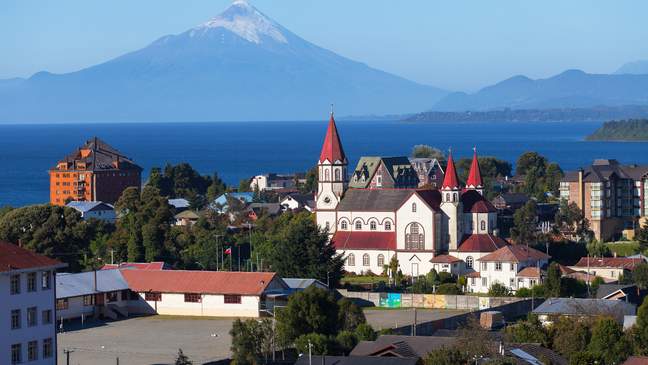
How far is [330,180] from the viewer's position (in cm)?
7000

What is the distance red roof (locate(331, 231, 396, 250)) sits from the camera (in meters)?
66.2

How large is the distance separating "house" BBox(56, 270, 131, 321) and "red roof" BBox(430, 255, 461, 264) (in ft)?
54.9

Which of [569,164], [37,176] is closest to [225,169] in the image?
[37,176]

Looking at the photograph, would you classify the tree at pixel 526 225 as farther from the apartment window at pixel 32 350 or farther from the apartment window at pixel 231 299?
the apartment window at pixel 32 350

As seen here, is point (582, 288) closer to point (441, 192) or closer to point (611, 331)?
point (441, 192)

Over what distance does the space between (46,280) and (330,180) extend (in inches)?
1464

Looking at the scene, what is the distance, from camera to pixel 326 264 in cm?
5753

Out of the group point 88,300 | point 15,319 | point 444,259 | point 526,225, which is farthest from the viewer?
point 526,225

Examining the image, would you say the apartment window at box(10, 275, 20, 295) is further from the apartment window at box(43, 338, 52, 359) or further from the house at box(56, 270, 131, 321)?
the house at box(56, 270, 131, 321)

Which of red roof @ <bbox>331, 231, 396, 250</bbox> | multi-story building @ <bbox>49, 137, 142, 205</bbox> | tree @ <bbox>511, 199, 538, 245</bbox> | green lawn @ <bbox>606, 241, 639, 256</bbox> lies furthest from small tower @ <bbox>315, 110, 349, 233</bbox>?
multi-story building @ <bbox>49, 137, 142, 205</bbox>

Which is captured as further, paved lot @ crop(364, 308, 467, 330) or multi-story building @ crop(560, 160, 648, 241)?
multi-story building @ crop(560, 160, 648, 241)

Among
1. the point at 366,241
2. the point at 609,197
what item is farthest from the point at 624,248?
the point at 366,241

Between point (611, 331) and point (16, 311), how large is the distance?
46.7 ft

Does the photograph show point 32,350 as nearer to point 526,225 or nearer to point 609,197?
point 526,225
